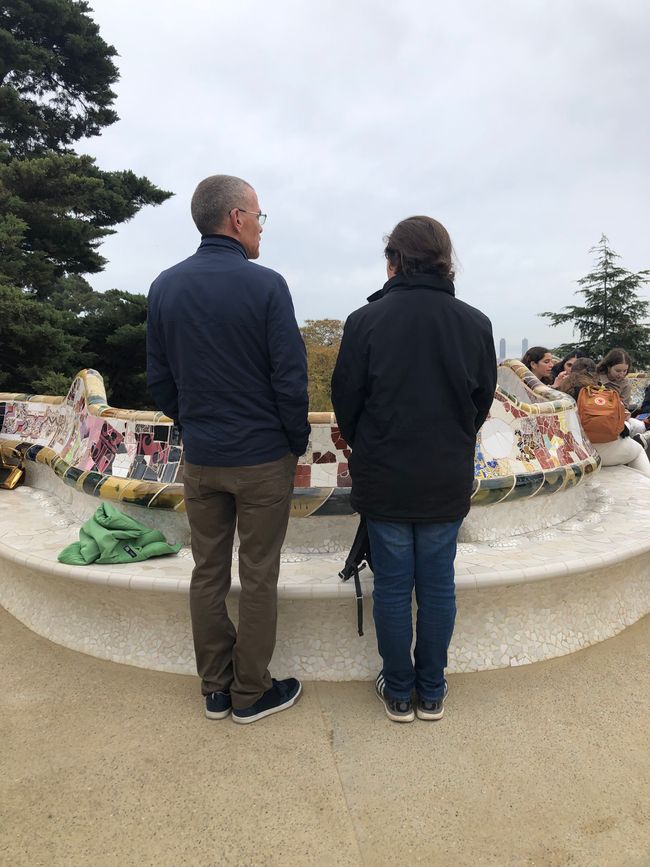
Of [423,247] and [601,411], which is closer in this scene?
[423,247]

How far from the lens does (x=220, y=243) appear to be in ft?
6.39

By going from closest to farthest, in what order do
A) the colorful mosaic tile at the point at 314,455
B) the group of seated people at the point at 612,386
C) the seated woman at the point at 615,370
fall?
the colorful mosaic tile at the point at 314,455, the group of seated people at the point at 612,386, the seated woman at the point at 615,370

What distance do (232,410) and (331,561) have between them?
99 centimetres

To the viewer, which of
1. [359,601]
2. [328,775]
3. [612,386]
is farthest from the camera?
[612,386]

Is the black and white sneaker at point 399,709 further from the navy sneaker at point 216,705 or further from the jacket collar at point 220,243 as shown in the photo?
the jacket collar at point 220,243

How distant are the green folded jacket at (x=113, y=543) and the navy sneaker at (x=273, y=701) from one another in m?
0.82

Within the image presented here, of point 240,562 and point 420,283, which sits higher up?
point 420,283

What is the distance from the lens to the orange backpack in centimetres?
402

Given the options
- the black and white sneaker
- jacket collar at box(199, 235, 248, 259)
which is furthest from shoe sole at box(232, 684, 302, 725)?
jacket collar at box(199, 235, 248, 259)

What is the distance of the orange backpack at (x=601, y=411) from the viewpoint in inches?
158

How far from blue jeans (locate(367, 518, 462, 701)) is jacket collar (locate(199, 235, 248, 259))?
1049 millimetres

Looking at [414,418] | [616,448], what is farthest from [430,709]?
[616,448]

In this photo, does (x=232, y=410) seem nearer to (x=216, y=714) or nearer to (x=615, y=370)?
(x=216, y=714)

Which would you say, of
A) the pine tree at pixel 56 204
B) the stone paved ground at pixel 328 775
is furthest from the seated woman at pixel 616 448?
the pine tree at pixel 56 204
